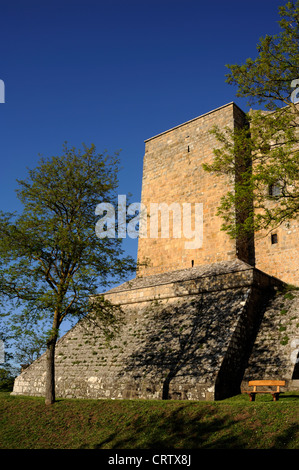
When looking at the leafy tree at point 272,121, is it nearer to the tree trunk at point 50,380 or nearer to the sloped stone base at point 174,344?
the sloped stone base at point 174,344

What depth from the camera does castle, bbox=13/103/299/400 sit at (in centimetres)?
1224

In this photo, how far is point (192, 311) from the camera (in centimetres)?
1531

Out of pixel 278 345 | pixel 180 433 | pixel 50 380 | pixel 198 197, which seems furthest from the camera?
pixel 198 197

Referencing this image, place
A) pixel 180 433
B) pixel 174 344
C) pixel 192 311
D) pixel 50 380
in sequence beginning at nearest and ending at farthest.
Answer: pixel 180 433
pixel 50 380
pixel 174 344
pixel 192 311

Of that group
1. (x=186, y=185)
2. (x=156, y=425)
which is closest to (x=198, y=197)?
(x=186, y=185)

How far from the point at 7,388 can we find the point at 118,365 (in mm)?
10111

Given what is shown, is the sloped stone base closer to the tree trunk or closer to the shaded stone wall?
the shaded stone wall

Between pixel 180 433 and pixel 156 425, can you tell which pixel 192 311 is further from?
pixel 180 433

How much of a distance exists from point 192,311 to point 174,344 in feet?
5.83

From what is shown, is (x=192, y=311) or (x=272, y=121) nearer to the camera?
(x=272, y=121)

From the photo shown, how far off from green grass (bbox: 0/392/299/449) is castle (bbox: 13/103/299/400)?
→ 1191mm

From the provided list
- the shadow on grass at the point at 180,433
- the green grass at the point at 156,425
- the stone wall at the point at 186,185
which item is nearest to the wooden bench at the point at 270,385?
the green grass at the point at 156,425

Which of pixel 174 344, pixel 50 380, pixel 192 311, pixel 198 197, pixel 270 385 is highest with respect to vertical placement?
pixel 198 197
